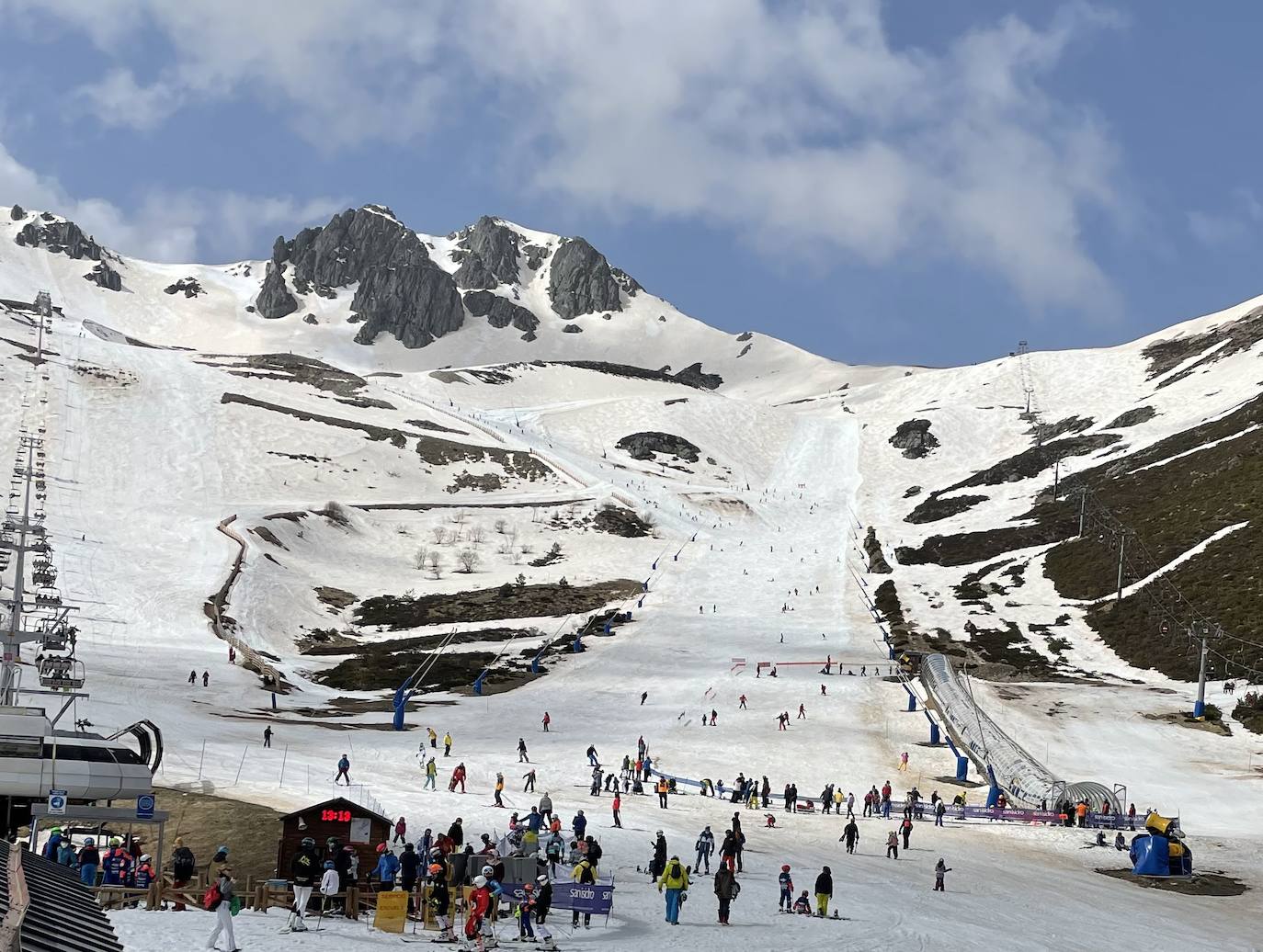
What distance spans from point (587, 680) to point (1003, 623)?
3301 centimetres

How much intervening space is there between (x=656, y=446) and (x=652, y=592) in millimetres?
77346

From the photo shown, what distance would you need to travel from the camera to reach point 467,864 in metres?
21.3

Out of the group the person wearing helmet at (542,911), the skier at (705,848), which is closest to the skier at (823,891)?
the skier at (705,848)

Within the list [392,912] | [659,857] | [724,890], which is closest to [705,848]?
[659,857]

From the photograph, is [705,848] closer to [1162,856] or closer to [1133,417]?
[1162,856]

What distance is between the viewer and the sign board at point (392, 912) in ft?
65.1

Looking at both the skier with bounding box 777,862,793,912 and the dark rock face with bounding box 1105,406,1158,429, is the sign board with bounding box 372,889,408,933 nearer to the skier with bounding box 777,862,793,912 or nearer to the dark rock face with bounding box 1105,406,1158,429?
the skier with bounding box 777,862,793,912

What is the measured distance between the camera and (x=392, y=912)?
19875 mm

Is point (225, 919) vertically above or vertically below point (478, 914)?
above

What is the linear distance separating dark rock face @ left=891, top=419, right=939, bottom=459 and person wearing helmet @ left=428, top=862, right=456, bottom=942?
15397 centimetres

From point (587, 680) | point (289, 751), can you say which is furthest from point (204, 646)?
point (289, 751)

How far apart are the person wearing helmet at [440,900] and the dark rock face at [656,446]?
477ft

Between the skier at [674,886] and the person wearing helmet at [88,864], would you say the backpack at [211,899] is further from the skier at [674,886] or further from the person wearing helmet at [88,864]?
the skier at [674,886]

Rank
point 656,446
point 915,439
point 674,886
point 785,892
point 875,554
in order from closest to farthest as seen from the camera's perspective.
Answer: point 674,886, point 785,892, point 875,554, point 656,446, point 915,439
